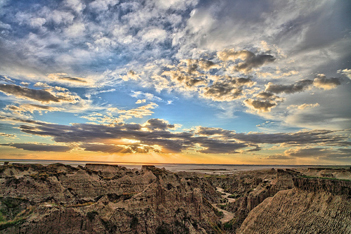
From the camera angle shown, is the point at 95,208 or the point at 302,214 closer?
the point at 95,208

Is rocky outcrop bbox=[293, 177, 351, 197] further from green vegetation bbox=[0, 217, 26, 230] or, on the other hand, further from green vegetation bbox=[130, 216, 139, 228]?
green vegetation bbox=[0, 217, 26, 230]

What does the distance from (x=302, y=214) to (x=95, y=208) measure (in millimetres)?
21479

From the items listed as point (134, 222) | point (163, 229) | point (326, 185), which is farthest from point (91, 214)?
point (326, 185)

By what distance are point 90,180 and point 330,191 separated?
37.3 meters

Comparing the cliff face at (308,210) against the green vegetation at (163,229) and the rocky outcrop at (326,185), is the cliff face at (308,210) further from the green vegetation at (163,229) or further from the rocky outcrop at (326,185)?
the green vegetation at (163,229)

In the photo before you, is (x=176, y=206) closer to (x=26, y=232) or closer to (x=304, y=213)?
(x=304, y=213)

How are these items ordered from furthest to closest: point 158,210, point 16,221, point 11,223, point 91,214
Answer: point 158,210 → point 91,214 → point 16,221 → point 11,223

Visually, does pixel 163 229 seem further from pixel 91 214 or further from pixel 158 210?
pixel 91 214

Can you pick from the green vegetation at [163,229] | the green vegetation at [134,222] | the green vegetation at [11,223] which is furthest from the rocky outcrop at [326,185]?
the green vegetation at [11,223]

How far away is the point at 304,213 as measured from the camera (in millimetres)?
19547

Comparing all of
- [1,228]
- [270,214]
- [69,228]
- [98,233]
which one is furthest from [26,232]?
[270,214]

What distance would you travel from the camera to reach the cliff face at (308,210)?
17.4 metres

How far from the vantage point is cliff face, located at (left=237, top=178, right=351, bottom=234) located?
17388 millimetres

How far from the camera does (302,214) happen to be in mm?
19625
